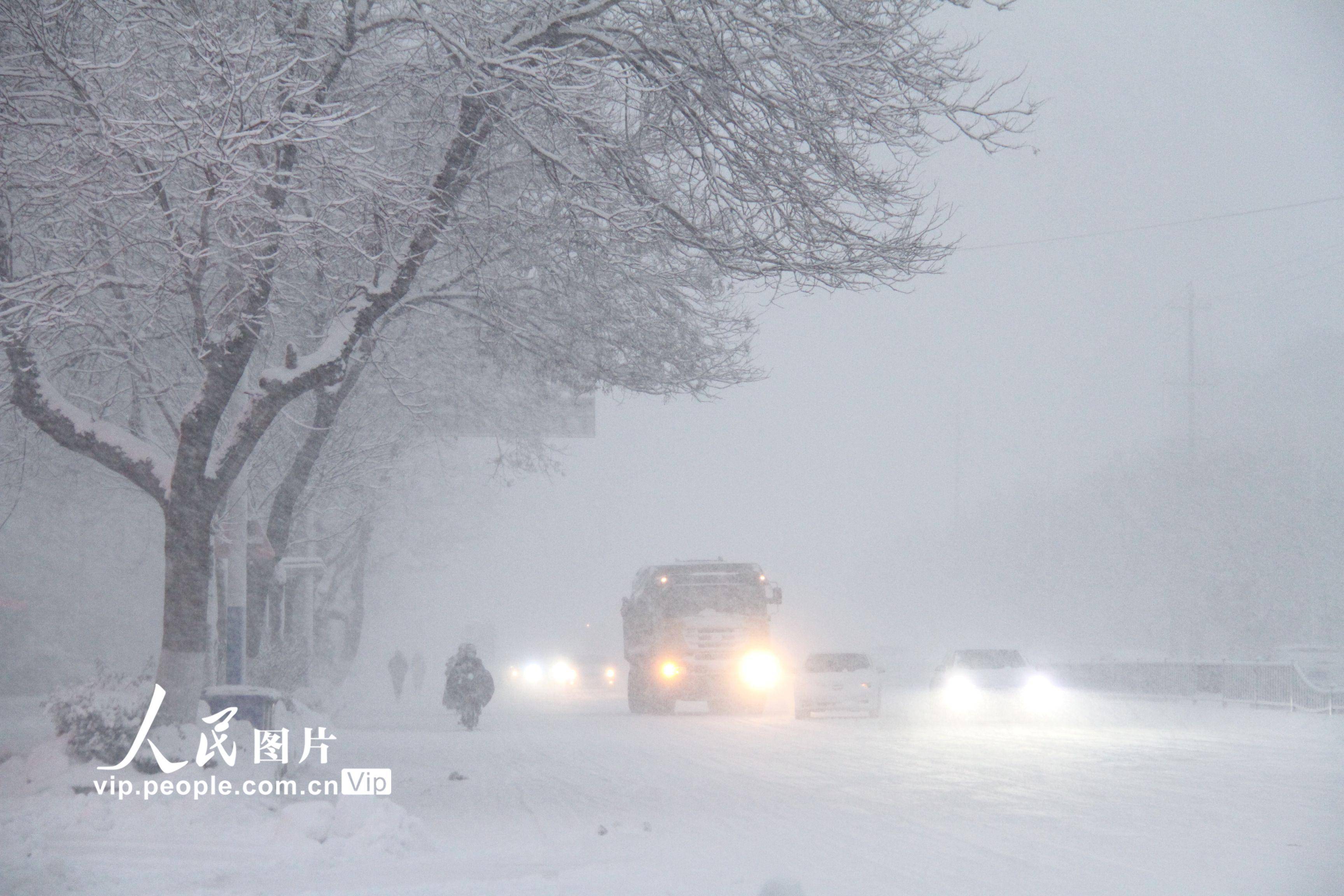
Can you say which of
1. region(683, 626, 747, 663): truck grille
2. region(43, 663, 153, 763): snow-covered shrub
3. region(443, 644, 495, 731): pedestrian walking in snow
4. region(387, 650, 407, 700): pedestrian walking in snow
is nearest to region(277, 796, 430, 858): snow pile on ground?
region(43, 663, 153, 763): snow-covered shrub

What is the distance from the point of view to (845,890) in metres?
8.63

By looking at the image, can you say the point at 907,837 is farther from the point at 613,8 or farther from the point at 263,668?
the point at 263,668

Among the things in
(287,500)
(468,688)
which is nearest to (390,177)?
(287,500)

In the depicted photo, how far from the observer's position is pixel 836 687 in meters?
30.8

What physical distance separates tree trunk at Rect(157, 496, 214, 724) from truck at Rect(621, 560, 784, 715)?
19.4m

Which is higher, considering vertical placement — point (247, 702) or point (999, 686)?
point (247, 702)

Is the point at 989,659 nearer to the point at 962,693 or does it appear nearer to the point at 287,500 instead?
the point at 962,693

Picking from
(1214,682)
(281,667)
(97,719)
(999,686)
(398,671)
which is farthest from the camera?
(398,671)

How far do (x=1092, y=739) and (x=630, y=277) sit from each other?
1353 centimetres

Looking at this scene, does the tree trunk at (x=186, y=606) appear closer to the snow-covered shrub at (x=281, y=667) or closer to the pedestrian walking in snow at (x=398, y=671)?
the snow-covered shrub at (x=281, y=667)

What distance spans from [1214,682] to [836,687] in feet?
37.5

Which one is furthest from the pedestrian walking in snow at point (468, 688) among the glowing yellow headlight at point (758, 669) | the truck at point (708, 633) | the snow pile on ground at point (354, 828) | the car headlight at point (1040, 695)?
the snow pile on ground at point (354, 828)

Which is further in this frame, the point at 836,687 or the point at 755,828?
the point at 836,687

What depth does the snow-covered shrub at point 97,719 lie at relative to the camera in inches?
461
